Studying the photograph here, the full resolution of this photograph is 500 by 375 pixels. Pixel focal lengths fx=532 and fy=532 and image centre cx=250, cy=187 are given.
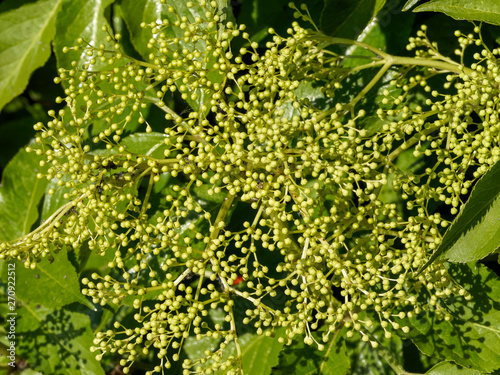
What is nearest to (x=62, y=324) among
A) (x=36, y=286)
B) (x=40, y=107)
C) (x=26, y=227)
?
(x=36, y=286)

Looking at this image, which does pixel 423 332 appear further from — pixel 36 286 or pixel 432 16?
pixel 36 286

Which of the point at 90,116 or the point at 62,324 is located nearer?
the point at 90,116

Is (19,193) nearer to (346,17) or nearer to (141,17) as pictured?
(141,17)

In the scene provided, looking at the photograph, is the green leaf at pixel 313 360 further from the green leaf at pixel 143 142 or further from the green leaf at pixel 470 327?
the green leaf at pixel 143 142

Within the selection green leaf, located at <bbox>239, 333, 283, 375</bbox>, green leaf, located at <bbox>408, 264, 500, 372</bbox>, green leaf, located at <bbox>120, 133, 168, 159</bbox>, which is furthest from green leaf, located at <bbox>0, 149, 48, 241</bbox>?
green leaf, located at <bbox>408, 264, 500, 372</bbox>

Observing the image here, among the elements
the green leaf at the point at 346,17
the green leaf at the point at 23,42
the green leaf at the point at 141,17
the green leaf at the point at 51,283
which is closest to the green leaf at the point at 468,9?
the green leaf at the point at 346,17

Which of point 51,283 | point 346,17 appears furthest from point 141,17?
point 51,283
